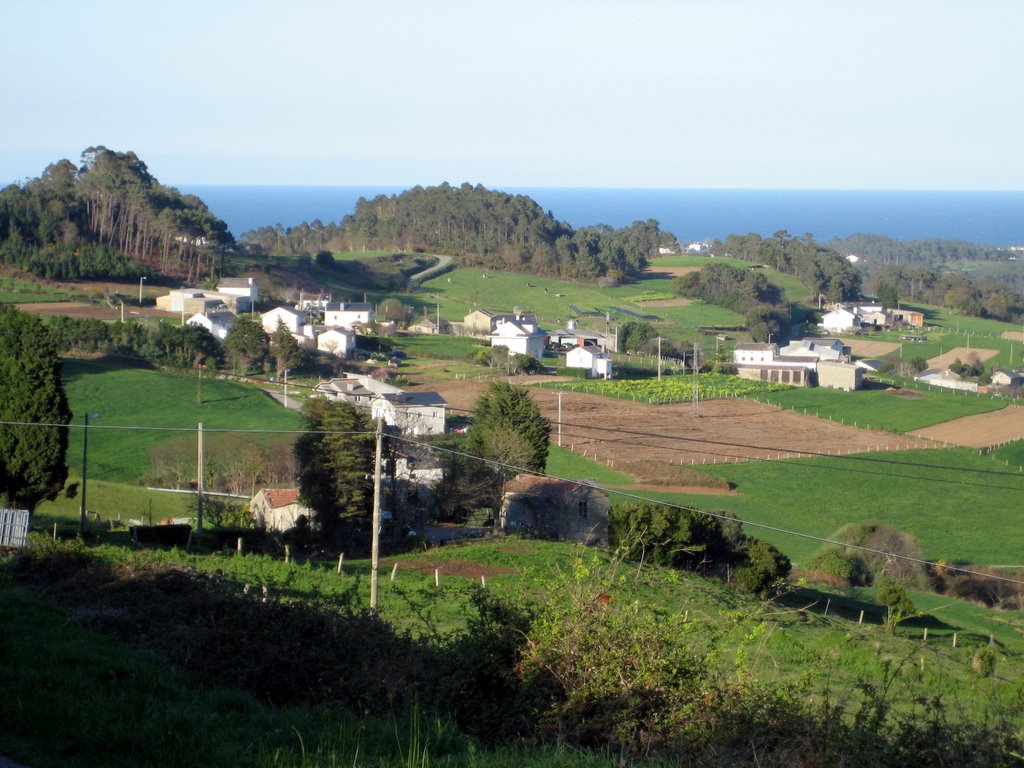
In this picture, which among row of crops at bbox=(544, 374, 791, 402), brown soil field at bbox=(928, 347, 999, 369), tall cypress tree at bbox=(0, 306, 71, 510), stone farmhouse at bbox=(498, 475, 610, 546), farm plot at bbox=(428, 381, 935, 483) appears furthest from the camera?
brown soil field at bbox=(928, 347, 999, 369)

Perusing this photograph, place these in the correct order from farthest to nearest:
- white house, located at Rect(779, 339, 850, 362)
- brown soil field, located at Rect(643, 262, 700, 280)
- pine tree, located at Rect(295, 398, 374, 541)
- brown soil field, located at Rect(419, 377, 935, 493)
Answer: brown soil field, located at Rect(643, 262, 700, 280)
white house, located at Rect(779, 339, 850, 362)
brown soil field, located at Rect(419, 377, 935, 493)
pine tree, located at Rect(295, 398, 374, 541)

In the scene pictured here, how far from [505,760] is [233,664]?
2.48 m

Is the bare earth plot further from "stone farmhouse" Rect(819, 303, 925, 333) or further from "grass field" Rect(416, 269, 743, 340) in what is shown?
"stone farmhouse" Rect(819, 303, 925, 333)

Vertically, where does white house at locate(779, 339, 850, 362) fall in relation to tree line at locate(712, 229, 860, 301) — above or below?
below

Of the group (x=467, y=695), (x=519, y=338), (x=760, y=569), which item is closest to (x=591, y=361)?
(x=519, y=338)

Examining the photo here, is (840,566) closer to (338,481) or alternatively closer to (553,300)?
(338,481)

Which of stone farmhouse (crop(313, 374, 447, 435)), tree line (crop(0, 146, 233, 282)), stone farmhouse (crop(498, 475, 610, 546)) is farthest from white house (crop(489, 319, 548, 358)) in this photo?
Result: stone farmhouse (crop(498, 475, 610, 546))

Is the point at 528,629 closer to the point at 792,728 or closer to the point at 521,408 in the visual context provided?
the point at 792,728

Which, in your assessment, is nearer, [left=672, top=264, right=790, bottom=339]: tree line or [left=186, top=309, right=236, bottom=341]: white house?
[left=186, top=309, right=236, bottom=341]: white house

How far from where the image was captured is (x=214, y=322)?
46344mm

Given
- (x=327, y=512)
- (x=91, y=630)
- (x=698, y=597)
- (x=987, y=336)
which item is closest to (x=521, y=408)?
(x=327, y=512)

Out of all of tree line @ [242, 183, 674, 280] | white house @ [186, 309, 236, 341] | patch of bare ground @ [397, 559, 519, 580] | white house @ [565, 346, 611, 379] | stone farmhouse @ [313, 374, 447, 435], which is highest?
tree line @ [242, 183, 674, 280]

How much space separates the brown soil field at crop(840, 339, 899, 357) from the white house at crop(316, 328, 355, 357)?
3154 cm

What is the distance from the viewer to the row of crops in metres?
44.5
